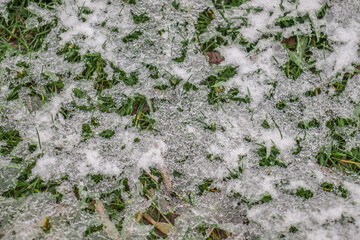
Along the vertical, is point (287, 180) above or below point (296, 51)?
below

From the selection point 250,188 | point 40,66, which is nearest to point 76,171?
point 40,66

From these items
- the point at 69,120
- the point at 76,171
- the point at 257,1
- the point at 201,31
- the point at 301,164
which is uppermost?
the point at 257,1

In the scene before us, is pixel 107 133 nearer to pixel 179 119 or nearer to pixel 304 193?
pixel 179 119

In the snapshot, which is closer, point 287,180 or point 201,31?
point 287,180

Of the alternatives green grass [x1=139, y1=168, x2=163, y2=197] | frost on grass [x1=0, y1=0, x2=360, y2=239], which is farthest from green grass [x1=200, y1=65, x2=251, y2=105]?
green grass [x1=139, y1=168, x2=163, y2=197]

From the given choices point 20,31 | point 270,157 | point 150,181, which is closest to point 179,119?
point 150,181

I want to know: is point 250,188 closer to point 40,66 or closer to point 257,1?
point 257,1

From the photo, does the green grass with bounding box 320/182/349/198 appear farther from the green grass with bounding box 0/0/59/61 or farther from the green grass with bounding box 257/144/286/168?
the green grass with bounding box 0/0/59/61
